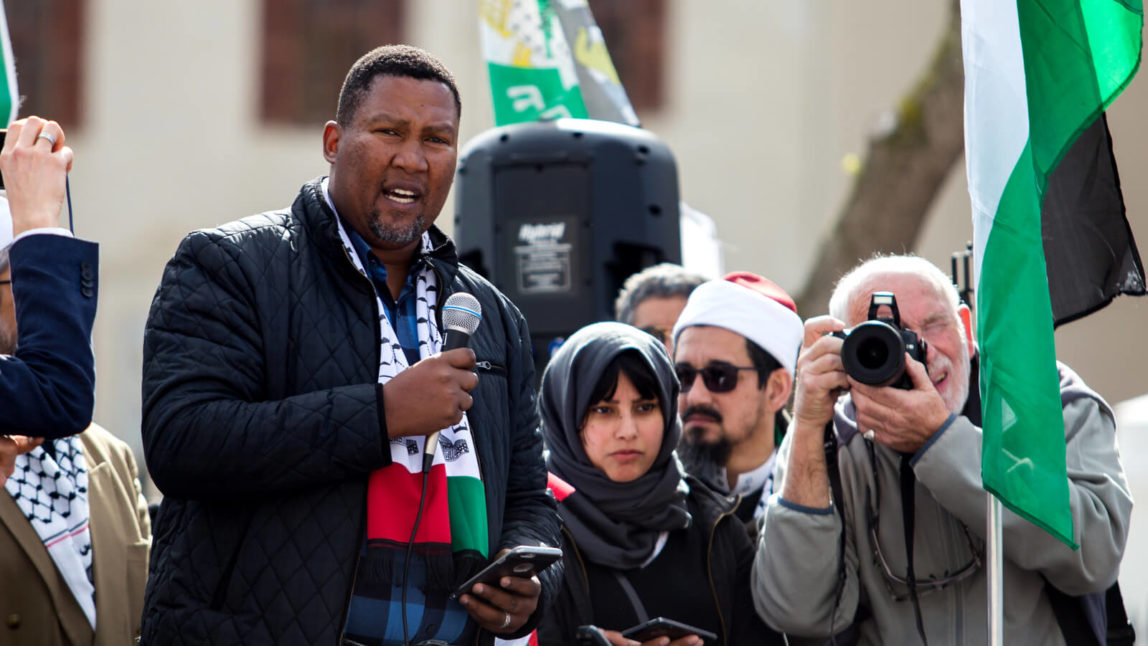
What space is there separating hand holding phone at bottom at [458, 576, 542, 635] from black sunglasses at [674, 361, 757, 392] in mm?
1890

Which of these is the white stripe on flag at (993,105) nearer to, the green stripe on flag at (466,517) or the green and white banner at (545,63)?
the green stripe on flag at (466,517)

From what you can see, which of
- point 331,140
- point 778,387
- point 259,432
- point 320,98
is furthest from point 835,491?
point 320,98

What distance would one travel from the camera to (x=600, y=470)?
13.7 feet

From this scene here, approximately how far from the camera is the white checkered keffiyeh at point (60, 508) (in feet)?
Result: 11.9

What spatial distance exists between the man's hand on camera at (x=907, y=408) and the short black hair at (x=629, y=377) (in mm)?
728

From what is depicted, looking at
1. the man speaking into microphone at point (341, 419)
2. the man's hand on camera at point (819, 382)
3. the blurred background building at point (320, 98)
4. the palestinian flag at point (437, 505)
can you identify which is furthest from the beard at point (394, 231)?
the blurred background building at point (320, 98)

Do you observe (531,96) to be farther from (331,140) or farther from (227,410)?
(227,410)

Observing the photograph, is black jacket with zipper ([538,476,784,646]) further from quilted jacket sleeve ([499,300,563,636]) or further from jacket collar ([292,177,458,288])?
jacket collar ([292,177,458,288])

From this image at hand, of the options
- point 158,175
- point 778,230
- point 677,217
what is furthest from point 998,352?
point 158,175

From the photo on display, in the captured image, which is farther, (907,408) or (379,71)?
(907,408)

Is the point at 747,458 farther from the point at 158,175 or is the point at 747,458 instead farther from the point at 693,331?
the point at 158,175

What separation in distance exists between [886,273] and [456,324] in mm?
1412

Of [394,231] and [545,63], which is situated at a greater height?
[545,63]

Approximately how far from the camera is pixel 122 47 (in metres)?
14.1
